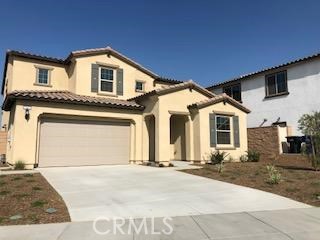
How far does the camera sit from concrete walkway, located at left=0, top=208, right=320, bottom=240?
513cm

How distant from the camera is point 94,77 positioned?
18984 millimetres

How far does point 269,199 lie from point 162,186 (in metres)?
3.48

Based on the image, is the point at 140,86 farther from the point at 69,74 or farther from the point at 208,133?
the point at 208,133

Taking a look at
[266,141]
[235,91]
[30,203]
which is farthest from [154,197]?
[235,91]

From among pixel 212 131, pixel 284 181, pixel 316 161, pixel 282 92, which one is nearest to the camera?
pixel 284 181

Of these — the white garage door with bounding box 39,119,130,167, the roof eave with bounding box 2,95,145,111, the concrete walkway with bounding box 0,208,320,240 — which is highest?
the roof eave with bounding box 2,95,145,111

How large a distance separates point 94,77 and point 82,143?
5035mm

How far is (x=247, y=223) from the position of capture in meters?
5.98

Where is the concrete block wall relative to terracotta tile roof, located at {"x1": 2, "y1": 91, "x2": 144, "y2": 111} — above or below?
below

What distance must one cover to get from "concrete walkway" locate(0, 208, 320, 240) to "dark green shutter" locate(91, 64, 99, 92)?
13.9 m

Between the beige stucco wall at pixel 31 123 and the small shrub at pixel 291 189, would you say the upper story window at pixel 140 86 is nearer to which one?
the beige stucco wall at pixel 31 123

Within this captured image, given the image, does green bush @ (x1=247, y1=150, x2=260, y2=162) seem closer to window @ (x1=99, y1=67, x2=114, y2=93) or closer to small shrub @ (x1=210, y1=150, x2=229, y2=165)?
small shrub @ (x1=210, y1=150, x2=229, y2=165)

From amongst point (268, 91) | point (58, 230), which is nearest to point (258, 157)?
point (268, 91)

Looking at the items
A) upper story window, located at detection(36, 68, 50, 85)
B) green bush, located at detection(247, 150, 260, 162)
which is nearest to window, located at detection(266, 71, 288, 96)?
green bush, located at detection(247, 150, 260, 162)
